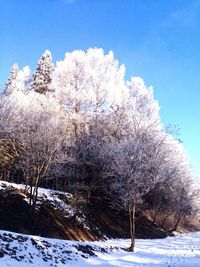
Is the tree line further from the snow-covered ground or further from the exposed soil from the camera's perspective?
the snow-covered ground

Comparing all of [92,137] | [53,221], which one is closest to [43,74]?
[92,137]

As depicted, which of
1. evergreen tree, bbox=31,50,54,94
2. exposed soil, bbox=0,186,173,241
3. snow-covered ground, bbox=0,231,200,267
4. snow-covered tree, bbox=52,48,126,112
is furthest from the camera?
evergreen tree, bbox=31,50,54,94

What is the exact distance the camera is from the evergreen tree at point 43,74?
50594 millimetres

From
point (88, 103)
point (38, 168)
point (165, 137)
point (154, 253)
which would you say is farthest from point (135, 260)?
point (88, 103)

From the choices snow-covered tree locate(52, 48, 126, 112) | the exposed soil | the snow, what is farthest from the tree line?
the snow

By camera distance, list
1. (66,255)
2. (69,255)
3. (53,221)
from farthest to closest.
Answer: (53,221) < (69,255) < (66,255)

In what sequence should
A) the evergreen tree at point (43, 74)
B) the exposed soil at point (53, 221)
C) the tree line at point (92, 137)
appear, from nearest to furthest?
the exposed soil at point (53, 221) < the tree line at point (92, 137) < the evergreen tree at point (43, 74)

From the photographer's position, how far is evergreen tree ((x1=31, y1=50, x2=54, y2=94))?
50594mm

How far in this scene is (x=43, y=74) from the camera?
174 feet

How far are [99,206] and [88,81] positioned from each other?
14615 millimetres

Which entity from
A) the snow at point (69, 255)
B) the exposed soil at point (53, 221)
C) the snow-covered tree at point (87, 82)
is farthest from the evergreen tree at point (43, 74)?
the snow at point (69, 255)

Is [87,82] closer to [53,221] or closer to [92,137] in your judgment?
[92,137]

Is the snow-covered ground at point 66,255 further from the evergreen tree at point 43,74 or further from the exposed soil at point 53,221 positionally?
the evergreen tree at point 43,74

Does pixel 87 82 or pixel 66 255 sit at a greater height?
pixel 87 82
